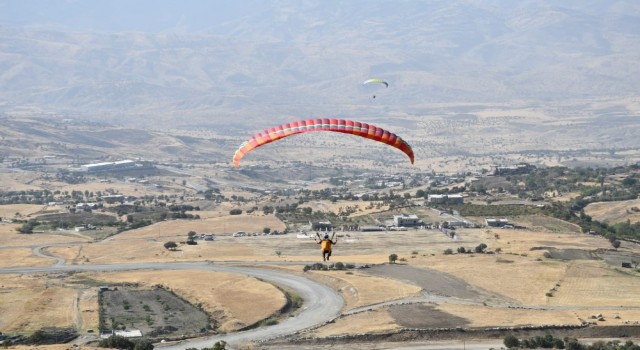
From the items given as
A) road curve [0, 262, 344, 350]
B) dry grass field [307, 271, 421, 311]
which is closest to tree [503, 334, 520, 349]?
road curve [0, 262, 344, 350]

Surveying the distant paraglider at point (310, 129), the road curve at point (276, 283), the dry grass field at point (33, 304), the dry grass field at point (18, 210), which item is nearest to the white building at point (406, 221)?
the road curve at point (276, 283)

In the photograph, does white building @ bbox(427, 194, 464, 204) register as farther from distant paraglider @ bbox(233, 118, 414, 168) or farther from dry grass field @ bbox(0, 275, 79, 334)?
Result: distant paraglider @ bbox(233, 118, 414, 168)

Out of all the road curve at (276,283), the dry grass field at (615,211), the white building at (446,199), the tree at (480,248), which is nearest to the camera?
the road curve at (276,283)

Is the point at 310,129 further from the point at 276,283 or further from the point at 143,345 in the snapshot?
the point at 276,283

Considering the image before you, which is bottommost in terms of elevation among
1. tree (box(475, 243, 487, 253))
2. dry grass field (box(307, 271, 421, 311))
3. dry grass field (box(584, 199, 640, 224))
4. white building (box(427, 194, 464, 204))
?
dry grass field (box(307, 271, 421, 311))

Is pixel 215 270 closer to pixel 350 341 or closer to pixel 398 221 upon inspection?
pixel 350 341

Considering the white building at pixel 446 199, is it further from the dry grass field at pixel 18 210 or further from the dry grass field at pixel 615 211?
the dry grass field at pixel 18 210

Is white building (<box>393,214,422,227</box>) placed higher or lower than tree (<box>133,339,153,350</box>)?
higher

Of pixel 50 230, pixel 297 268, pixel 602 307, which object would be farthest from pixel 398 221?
pixel 602 307
